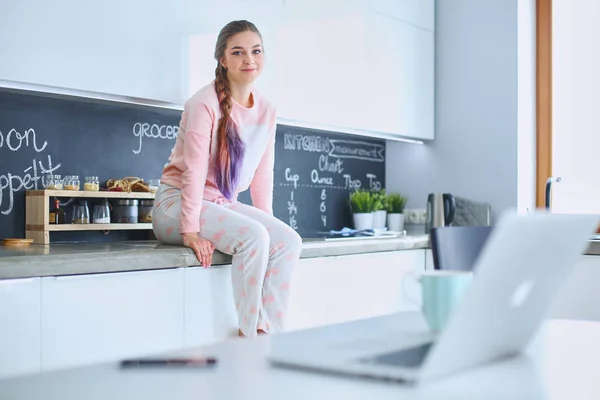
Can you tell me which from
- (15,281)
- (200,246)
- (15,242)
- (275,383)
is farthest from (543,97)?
(275,383)

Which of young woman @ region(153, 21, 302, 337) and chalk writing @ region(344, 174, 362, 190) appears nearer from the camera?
young woman @ region(153, 21, 302, 337)

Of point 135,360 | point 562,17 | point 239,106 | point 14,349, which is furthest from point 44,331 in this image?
point 562,17

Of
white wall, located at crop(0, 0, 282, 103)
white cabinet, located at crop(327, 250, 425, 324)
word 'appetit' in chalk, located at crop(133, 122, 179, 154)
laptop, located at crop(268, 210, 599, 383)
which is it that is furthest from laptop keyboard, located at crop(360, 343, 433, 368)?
word 'appetit' in chalk, located at crop(133, 122, 179, 154)

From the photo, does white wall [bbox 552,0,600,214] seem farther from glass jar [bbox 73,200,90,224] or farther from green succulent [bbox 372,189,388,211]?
glass jar [bbox 73,200,90,224]

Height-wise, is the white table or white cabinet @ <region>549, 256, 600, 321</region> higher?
the white table

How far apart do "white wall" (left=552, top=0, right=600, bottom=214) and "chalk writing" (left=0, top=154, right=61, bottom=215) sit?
2.53 meters

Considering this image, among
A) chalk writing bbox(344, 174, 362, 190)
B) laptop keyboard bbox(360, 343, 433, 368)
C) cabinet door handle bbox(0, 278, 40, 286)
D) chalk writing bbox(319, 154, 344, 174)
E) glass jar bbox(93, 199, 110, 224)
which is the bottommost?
cabinet door handle bbox(0, 278, 40, 286)

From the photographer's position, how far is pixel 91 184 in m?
2.62

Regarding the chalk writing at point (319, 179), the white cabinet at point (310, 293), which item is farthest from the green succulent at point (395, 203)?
the white cabinet at point (310, 293)

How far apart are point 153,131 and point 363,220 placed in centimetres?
131

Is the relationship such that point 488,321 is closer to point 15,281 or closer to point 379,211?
point 15,281

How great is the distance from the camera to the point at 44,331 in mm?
1966

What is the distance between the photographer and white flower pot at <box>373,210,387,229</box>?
3959 mm

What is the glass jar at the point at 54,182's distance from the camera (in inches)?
99.7
